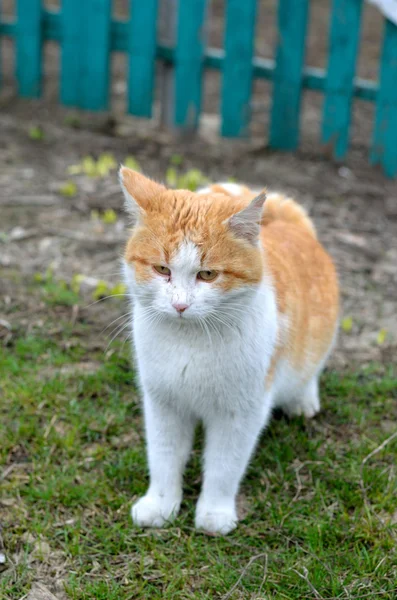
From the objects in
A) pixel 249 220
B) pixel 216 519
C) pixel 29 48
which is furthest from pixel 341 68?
pixel 216 519

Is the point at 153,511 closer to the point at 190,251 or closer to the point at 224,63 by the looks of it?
the point at 190,251

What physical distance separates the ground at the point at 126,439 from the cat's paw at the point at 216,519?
0.04 metres

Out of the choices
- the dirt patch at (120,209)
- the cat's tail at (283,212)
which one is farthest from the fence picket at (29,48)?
the cat's tail at (283,212)

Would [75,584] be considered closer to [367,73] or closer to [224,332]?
[224,332]

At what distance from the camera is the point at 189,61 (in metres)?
5.71

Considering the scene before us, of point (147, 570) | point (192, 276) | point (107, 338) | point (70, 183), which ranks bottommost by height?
point (147, 570)

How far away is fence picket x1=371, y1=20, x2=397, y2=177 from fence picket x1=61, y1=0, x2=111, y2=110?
1.89m

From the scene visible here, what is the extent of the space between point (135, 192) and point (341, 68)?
3287 millimetres

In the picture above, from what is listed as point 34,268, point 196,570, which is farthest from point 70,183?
point 196,570

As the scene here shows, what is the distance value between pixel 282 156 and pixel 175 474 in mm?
3411

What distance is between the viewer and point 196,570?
8.83 feet

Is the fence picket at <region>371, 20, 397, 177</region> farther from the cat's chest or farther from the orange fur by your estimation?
the cat's chest

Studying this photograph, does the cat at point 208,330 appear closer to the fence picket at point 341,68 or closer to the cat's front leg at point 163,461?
the cat's front leg at point 163,461

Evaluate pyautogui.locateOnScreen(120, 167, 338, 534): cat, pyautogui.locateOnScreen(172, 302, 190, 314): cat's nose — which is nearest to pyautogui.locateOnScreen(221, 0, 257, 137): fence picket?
pyautogui.locateOnScreen(120, 167, 338, 534): cat
